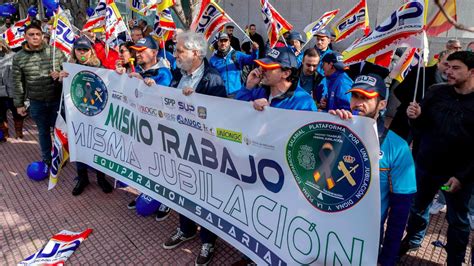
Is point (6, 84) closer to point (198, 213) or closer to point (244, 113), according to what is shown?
point (198, 213)

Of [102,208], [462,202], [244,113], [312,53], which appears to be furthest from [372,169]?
[102,208]

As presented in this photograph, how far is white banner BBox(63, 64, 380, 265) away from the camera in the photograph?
6.84 feet

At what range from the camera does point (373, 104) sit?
230cm

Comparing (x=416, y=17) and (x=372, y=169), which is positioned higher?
(x=416, y=17)

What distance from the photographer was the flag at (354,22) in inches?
195

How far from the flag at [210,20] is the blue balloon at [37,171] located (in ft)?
10.0

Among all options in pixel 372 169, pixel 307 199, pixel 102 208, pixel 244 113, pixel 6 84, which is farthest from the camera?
pixel 6 84

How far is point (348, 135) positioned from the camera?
2055 millimetres

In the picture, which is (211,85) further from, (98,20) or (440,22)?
(98,20)

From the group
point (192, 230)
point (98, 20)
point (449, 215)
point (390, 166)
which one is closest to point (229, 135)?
point (390, 166)

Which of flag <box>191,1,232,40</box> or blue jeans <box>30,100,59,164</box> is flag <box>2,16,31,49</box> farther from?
flag <box>191,1,232,40</box>

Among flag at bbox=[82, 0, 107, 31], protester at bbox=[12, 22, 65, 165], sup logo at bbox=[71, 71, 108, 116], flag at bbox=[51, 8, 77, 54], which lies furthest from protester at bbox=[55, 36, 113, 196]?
flag at bbox=[82, 0, 107, 31]

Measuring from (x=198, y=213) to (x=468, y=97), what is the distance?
2491 mm

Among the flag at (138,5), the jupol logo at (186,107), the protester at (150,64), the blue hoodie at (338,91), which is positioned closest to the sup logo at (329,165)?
the jupol logo at (186,107)
